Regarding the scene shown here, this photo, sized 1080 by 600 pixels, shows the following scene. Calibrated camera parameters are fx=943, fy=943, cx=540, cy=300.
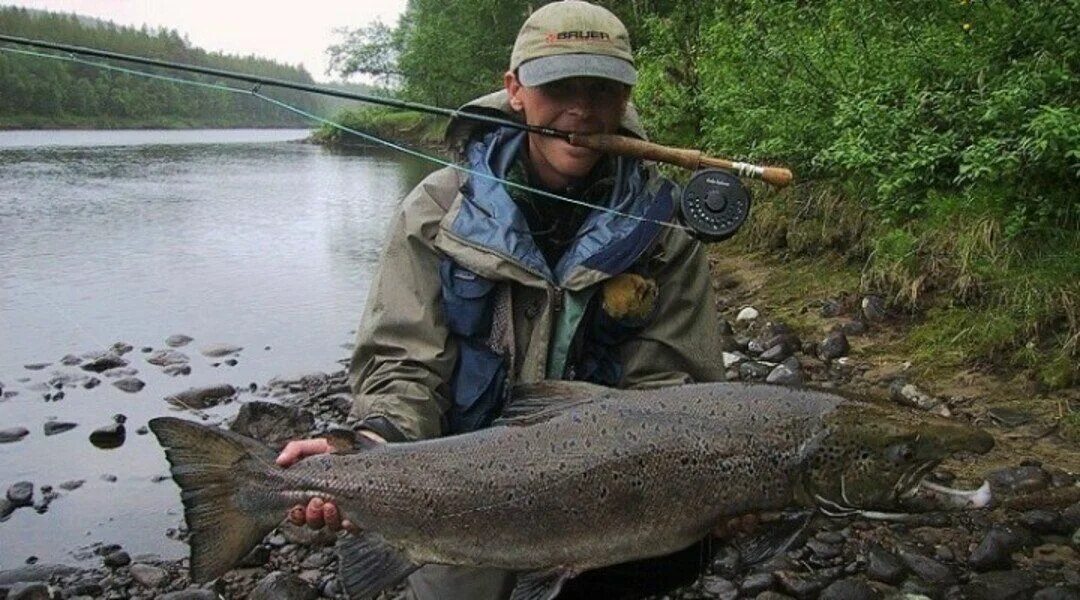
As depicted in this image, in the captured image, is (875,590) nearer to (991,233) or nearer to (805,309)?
(991,233)

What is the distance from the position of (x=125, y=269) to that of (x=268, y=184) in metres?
16.3

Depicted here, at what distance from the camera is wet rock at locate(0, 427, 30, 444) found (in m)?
8.11

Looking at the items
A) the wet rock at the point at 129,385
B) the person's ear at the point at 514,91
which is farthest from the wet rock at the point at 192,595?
the wet rock at the point at 129,385

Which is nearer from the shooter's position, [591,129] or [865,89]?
[591,129]

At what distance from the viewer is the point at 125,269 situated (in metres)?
16.0

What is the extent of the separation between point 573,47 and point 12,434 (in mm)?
7196

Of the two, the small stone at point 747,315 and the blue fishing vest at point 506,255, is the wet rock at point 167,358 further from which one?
the blue fishing vest at point 506,255

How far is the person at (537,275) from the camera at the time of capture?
10.3 feet

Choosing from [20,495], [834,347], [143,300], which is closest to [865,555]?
[834,347]

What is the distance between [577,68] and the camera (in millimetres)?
3074

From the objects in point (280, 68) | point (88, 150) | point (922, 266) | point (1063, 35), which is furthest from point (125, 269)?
point (280, 68)

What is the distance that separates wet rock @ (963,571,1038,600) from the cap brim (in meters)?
2.80

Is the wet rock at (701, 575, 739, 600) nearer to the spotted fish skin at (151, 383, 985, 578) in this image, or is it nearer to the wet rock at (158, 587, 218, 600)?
the spotted fish skin at (151, 383, 985, 578)

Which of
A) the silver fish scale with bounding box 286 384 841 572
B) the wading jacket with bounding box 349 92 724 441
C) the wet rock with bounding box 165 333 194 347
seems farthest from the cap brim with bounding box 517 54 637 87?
the wet rock with bounding box 165 333 194 347
